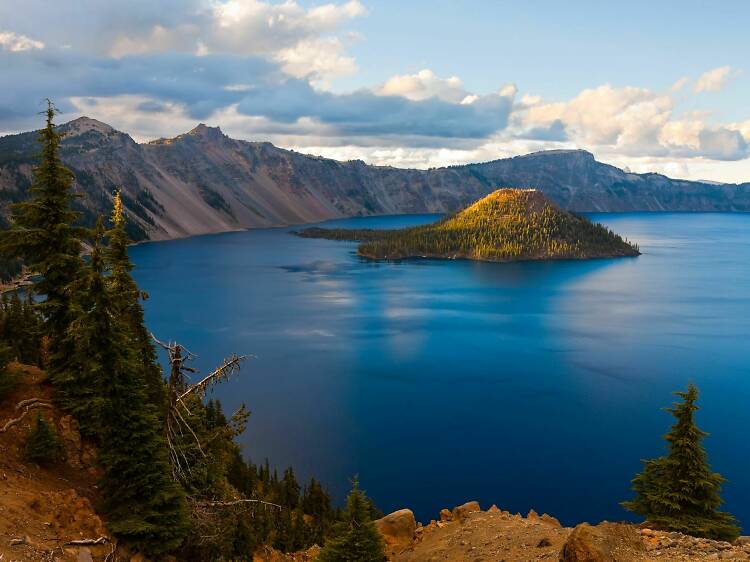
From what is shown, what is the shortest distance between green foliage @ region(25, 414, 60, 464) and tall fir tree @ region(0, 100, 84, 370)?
16.4 feet

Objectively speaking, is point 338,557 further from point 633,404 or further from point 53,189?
point 633,404

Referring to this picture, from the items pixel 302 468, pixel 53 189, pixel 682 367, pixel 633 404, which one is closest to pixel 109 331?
pixel 53 189

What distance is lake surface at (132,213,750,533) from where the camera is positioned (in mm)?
58438

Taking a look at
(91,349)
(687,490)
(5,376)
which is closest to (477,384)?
(687,490)

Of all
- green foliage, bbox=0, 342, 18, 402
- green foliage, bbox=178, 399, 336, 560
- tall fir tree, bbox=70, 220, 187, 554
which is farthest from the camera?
green foliage, bbox=0, 342, 18, 402

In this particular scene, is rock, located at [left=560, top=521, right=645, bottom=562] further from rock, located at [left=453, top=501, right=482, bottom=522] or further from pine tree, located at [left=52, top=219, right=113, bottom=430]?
pine tree, located at [left=52, top=219, right=113, bottom=430]

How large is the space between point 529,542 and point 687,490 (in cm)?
917

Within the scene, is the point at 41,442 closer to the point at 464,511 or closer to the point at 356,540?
the point at 356,540

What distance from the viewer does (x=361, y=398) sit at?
80.4 meters

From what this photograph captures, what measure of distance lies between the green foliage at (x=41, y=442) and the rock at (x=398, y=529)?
18832 mm

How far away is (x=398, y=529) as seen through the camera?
3444 centimetres

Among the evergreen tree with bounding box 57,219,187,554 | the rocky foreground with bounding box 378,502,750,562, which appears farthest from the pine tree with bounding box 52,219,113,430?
the rocky foreground with bounding box 378,502,750,562

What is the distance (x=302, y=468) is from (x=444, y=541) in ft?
106

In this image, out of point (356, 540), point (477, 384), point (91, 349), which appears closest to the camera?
point (356, 540)
